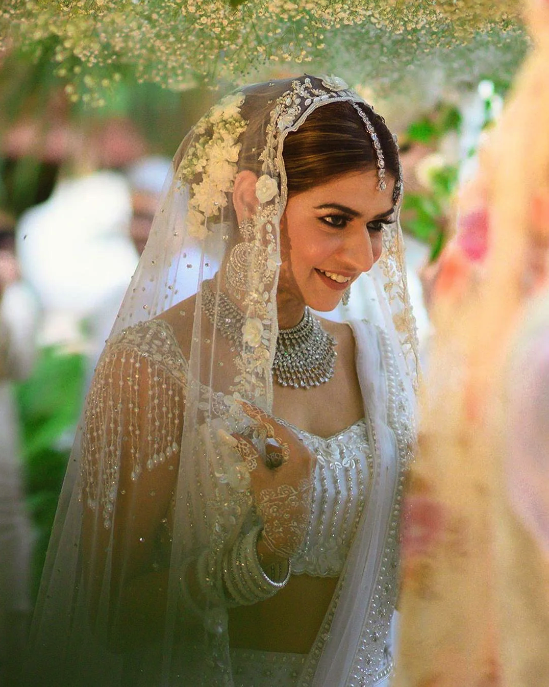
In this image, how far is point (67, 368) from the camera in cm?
232

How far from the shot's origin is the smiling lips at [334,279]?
4.78 ft

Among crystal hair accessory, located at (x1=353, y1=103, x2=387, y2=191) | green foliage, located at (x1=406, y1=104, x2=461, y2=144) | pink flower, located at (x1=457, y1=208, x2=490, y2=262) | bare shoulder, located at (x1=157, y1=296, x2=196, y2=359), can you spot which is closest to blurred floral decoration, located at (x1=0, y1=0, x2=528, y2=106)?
green foliage, located at (x1=406, y1=104, x2=461, y2=144)

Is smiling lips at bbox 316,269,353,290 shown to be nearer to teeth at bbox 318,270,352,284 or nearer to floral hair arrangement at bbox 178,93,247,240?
teeth at bbox 318,270,352,284

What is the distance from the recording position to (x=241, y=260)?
143cm

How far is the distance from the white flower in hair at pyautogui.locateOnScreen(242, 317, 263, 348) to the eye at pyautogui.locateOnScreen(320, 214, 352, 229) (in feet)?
0.74

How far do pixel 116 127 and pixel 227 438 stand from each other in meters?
1.10

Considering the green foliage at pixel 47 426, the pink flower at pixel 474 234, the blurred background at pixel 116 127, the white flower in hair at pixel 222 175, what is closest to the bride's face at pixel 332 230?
the white flower in hair at pixel 222 175

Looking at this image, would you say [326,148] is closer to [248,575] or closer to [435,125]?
[248,575]

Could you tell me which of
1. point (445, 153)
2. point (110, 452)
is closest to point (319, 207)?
point (110, 452)

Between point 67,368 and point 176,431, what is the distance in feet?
3.36

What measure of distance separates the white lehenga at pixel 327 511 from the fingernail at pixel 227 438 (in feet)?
0.10

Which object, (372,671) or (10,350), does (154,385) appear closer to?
(372,671)

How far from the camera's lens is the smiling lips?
146 cm

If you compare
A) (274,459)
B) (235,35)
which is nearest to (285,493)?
(274,459)
